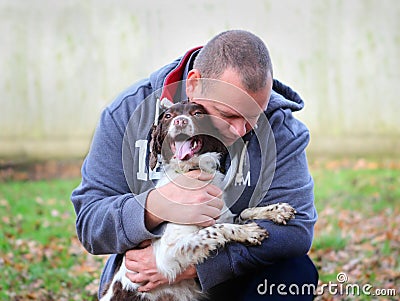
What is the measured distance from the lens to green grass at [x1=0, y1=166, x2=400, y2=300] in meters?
5.54

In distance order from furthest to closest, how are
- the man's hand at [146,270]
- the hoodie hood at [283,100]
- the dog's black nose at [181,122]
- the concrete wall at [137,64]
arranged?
the concrete wall at [137,64] → the hoodie hood at [283,100] → the man's hand at [146,270] → the dog's black nose at [181,122]

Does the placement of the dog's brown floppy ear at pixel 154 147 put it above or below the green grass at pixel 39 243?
above

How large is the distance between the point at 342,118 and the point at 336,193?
1305 mm

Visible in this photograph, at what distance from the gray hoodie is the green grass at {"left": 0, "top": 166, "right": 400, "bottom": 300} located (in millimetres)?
1933

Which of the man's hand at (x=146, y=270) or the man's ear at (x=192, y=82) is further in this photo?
the man's hand at (x=146, y=270)

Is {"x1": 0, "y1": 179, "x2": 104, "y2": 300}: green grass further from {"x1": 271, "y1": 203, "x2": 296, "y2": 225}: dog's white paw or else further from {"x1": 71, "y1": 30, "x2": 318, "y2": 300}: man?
{"x1": 271, "y1": 203, "x2": 296, "y2": 225}: dog's white paw

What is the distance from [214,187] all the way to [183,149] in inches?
10.0

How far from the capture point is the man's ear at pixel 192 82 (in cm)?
296

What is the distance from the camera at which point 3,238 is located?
6.94 m

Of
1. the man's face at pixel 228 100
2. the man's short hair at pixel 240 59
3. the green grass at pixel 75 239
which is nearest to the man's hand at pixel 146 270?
the man's face at pixel 228 100

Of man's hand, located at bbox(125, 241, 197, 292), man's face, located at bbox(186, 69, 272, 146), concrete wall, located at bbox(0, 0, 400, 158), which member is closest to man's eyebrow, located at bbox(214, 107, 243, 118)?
man's face, located at bbox(186, 69, 272, 146)

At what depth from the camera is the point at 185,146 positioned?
9.62ft

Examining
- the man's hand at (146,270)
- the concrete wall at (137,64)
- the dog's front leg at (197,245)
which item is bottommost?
the concrete wall at (137,64)

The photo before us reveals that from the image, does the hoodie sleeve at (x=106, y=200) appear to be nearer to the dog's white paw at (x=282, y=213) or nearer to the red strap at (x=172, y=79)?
the red strap at (x=172, y=79)
